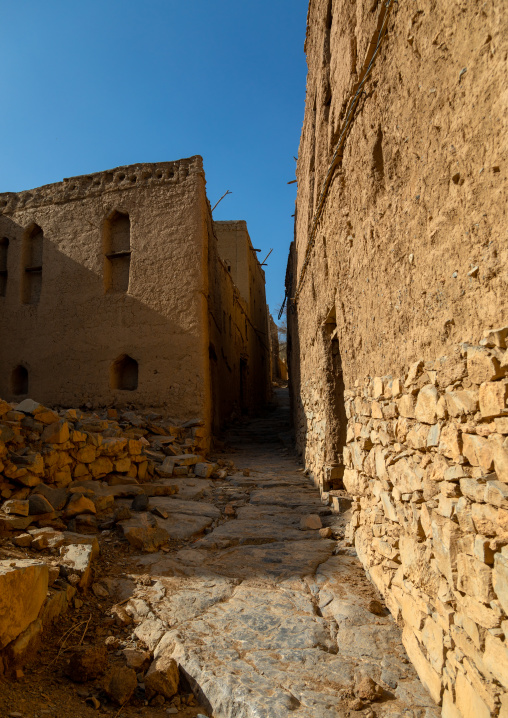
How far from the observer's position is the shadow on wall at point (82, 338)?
7860mm

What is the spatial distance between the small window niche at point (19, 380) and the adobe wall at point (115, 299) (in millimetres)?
108

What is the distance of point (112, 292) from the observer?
8.56 metres

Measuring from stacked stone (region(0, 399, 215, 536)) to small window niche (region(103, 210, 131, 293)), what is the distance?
129 inches

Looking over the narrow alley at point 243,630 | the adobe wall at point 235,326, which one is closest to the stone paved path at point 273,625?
the narrow alley at point 243,630

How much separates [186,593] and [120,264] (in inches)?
276

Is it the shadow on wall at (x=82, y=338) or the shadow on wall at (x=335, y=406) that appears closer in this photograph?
the shadow on wall at (x=335, y=406)

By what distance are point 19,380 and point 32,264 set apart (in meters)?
2.50

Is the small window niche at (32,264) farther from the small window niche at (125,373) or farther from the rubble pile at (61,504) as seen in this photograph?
the rubble pile at (61,504)

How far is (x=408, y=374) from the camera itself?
2289 mm

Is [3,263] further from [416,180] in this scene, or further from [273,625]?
[416,180]

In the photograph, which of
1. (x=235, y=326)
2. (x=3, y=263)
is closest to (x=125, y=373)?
(x=3, y=263)

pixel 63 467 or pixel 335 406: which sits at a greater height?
Answer: pixel 335 406

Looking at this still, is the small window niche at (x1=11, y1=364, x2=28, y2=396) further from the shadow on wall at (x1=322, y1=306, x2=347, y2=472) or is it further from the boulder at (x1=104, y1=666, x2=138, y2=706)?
the boulder at (x1=104, y1=666, x2=138, y2=706)

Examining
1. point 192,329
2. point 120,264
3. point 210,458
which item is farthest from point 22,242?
point 210,458
